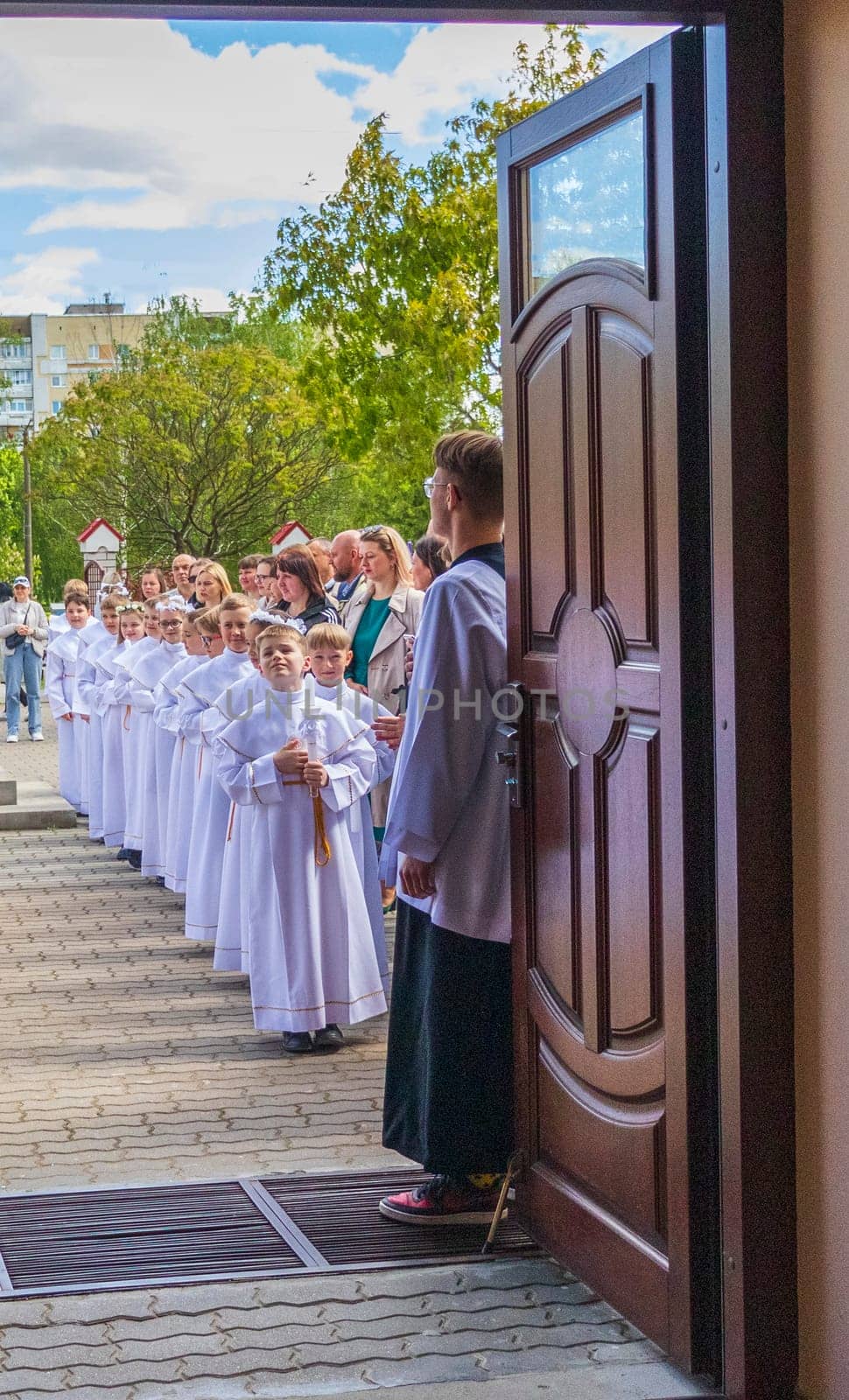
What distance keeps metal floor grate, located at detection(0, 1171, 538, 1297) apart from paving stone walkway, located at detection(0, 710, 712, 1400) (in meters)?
0.13

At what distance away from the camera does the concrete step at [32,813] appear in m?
15.3

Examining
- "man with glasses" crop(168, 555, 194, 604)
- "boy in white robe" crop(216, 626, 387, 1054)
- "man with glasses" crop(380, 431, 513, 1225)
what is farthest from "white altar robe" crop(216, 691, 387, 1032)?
"man with glasses" crop(168, 555, 194, 604)

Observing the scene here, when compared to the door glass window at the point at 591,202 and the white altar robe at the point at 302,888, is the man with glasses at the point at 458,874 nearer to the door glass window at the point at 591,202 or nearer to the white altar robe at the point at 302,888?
the door glass window at the point at 591,202

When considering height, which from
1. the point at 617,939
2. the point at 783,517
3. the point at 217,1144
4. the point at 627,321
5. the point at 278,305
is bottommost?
the point at 217,1144

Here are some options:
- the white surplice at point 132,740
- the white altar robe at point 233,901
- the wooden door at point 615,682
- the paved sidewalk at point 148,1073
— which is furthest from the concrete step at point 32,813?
the wooden door at point 615,682

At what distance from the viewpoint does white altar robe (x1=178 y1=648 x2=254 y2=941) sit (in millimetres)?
9516

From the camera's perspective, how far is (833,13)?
3541 mm

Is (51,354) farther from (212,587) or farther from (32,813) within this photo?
(212,587)

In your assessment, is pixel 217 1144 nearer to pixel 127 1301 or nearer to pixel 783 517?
pixel 127 1301

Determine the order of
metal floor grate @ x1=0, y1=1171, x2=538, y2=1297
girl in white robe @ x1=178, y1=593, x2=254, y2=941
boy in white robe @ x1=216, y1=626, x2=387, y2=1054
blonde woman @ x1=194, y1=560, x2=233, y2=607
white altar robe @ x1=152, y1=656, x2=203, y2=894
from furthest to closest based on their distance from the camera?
blonde woman @ x1=194, y1=560, x2=233, y2=607 → white altar robe @ x1=152, y1=656, x2=203, y2=894 → girl in white robe @ x1=178, y1=593, x2=254, y2=941 → boy in white robe @ x1=216, y1=626, x2=387, y2=1054 → metal floor grate @ x1=0, y1=1171, x2=538, y2=1297

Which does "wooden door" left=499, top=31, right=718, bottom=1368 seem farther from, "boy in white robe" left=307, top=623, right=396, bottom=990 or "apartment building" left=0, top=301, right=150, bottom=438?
"apartment building" left=0, top=301, right=150, bottom=438

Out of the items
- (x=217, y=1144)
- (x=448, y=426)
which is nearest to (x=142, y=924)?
(x=217, y=1144)

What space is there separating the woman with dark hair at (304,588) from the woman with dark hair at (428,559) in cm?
106

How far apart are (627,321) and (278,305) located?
→ 19.8 m
